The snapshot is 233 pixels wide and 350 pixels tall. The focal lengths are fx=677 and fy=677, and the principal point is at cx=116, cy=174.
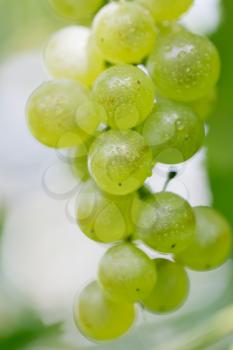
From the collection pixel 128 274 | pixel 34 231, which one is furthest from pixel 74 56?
pixel 34 231

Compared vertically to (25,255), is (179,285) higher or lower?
higher

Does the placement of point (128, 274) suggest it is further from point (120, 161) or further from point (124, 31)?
point (124, 31)

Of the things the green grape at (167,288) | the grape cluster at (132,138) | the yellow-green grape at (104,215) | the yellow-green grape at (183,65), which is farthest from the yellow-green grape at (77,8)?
the green grape at (167,288)

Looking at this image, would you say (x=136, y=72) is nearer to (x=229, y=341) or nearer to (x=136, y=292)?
(x=136, y=292)

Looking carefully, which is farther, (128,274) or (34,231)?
(34,231)

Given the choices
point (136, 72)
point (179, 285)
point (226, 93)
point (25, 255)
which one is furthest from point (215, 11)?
point (25, 255)

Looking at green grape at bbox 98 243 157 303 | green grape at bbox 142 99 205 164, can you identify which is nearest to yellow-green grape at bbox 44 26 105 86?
green grape at bbox 142 99 205 164
